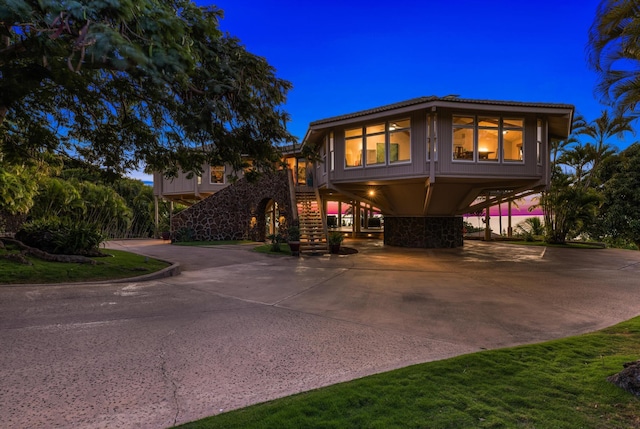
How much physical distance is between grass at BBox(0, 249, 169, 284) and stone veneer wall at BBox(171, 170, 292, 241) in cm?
1122

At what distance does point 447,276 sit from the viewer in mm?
10172

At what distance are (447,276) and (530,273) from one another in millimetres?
2793

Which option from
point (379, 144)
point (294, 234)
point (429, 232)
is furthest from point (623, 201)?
point (294, 234)

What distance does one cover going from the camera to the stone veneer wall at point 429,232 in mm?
18562

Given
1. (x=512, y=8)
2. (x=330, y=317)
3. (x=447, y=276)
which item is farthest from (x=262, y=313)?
(x=512, y=8)

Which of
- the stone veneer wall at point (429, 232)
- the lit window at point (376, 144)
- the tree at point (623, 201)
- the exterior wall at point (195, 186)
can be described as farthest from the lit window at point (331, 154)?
the tree at point (623, 201)

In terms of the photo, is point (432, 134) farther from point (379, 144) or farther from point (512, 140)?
point (512, 140)

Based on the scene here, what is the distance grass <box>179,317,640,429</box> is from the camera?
8.52 ft

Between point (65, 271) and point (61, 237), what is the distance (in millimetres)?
2405

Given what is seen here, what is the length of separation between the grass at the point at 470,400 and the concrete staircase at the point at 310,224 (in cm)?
1201

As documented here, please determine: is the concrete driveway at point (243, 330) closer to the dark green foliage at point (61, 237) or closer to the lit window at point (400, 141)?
the dark green foliage at point (61, 237)

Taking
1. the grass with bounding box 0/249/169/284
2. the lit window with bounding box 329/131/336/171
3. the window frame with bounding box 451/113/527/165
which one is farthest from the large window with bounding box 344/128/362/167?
the grass with bounding box 0/249/169/284

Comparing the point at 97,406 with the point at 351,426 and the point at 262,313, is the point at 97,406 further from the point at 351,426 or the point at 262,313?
the point at 262,313

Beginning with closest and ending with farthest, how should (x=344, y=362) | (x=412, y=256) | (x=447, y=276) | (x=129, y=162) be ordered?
1. (x=344, y=362)
2. (x=447, y=276)
3. (x=129, y=162)
4. (x=412, y=256)
